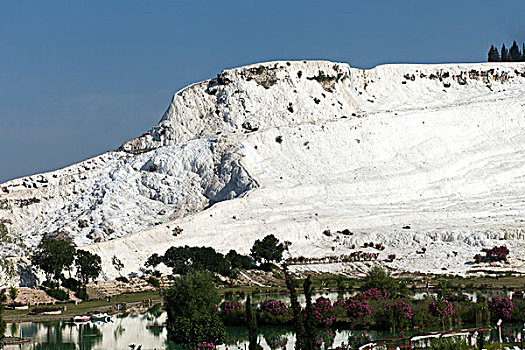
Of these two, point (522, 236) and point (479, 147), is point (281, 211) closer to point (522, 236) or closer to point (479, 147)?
point (522, 236)

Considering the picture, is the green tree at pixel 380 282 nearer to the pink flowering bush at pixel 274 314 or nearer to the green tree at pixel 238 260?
the pink flowering bush at pixel 274 314

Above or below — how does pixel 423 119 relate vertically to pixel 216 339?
above

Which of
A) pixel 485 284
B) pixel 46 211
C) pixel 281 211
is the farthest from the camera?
pixel 46 211

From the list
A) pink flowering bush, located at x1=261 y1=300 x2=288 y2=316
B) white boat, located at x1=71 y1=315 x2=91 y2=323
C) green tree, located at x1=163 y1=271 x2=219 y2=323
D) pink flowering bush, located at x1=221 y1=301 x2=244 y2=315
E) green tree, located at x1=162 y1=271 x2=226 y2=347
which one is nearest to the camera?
green tree, located at x1=162 y1=271 x2=226 y2=347

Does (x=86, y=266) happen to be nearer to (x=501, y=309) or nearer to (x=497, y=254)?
(x=501, y=309)

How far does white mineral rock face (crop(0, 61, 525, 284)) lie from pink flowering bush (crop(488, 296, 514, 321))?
2699cm

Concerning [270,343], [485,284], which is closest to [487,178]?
[485,284]

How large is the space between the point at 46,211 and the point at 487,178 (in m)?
48.3

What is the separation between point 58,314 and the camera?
43.8 meters

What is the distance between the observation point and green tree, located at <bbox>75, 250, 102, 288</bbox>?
5397cm

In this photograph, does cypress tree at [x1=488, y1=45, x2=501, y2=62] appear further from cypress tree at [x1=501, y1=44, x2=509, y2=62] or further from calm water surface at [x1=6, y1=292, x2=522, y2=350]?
calm water surface at [x1=6, y1=292, x2=522, y2=350]

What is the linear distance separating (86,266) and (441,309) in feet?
91.8

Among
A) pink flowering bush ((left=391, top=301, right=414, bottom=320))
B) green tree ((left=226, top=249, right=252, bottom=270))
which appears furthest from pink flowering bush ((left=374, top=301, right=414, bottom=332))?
green tree ((left=226, top=249, right=252, bottom=270))

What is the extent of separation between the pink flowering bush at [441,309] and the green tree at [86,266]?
27330 millimetres
